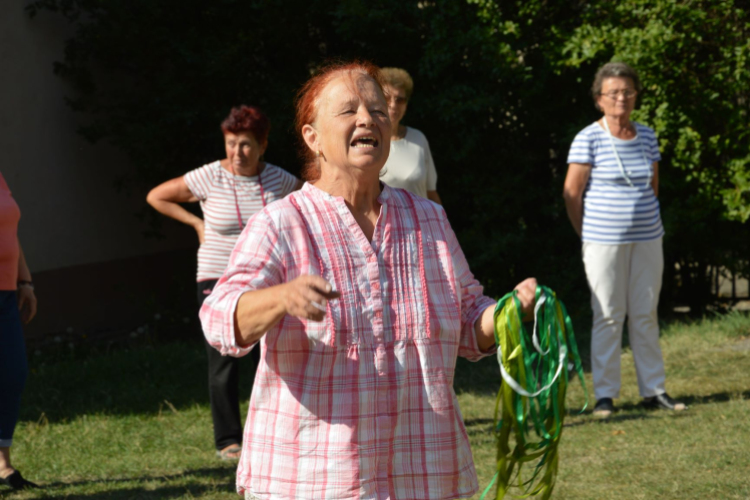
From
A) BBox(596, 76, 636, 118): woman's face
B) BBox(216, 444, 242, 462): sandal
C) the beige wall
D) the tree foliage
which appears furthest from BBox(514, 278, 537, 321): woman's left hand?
the beige wall

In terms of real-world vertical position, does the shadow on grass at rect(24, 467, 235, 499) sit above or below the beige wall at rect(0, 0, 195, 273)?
below

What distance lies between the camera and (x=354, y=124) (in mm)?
2566

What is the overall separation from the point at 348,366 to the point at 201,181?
336 cm

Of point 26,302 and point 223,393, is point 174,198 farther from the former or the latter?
point 223,393

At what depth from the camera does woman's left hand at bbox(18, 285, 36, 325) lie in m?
5.09

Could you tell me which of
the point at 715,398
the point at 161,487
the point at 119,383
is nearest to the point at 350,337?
the point at 161,487

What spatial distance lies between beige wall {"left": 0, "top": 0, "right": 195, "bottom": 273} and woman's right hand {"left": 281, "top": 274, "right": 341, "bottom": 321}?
8.59m

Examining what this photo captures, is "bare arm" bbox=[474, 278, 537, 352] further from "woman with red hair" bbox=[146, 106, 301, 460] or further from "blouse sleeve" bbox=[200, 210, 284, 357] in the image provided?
"woman with red hair" bbox=[146, 106, 301, 460]

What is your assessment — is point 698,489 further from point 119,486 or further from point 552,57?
point 552,57

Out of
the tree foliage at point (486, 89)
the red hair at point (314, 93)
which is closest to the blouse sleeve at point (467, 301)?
the red hair at point (314, 93)

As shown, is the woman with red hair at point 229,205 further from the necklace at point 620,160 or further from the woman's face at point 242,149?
the necklace at point 620,160

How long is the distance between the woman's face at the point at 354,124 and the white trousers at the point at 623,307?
12.8 feet

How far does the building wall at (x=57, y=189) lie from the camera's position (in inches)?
395

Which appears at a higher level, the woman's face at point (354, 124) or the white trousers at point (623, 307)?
the woman's face at point (354, 124)
